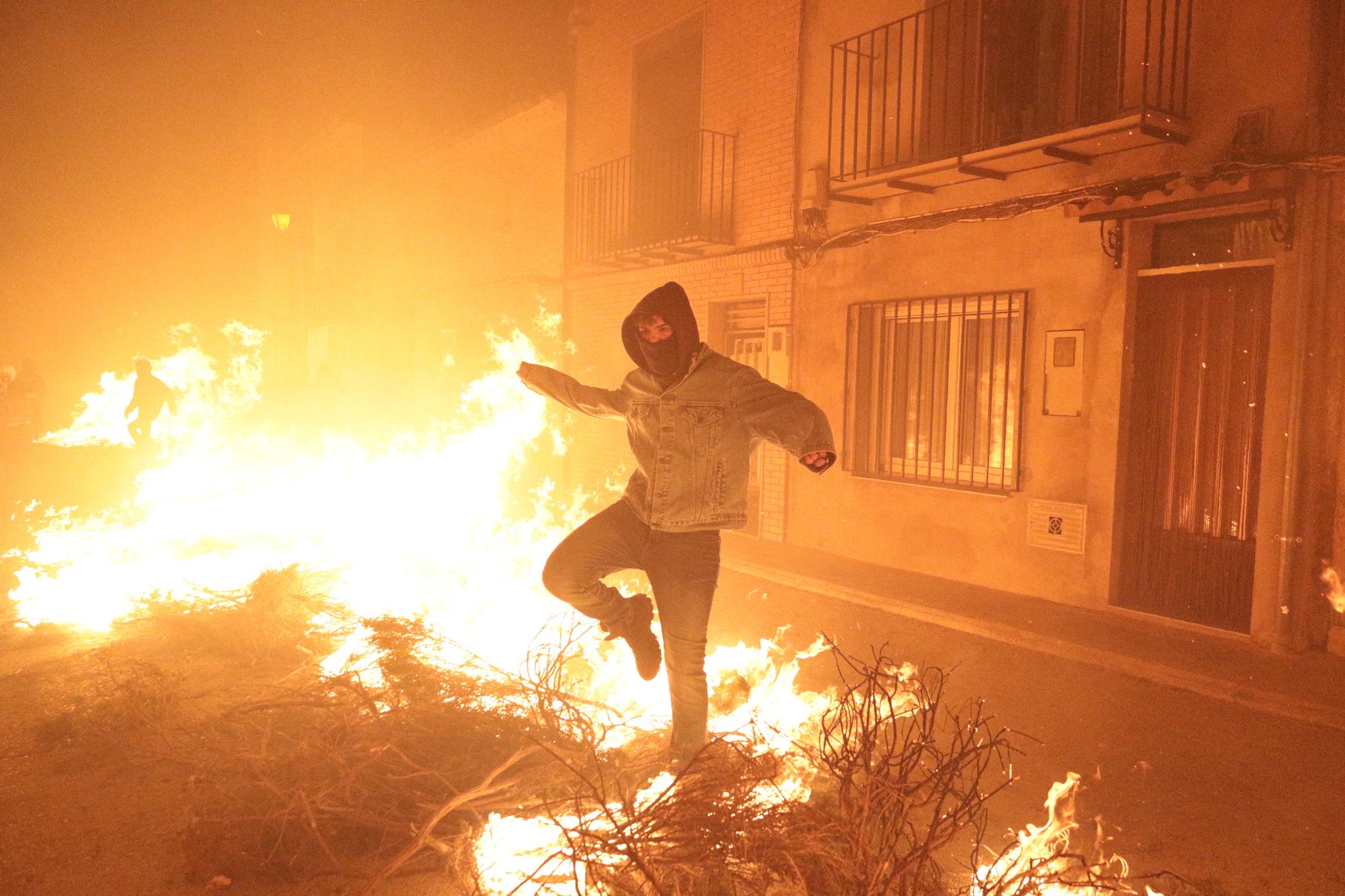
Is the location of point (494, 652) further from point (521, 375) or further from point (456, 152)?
point (456, 152)

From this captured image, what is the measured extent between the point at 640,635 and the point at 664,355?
1.29 meters

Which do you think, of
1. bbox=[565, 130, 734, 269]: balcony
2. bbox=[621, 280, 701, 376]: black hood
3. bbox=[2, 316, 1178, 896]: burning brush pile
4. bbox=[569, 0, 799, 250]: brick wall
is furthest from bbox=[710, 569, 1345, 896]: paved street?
bbox=[565, 130, 734, 269]: balcony

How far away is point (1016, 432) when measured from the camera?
8680mm

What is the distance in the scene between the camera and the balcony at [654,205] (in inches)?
479

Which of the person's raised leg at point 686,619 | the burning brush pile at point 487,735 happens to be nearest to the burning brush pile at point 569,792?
the burning brush pile at point 487,735

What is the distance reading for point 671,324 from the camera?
388 centimetres

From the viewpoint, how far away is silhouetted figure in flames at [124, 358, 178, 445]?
16.2 meters

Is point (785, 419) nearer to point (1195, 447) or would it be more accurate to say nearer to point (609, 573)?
point (609, 573)

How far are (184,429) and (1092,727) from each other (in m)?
17.9

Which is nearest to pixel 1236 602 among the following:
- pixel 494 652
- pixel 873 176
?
pixel 873 176

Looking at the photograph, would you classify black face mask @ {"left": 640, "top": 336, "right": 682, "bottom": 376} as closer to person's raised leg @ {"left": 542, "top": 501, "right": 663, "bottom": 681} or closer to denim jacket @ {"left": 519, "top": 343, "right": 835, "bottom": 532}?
denim jacket @ {"left": 519, "top": 343, "right": 835, "bottom": 532}

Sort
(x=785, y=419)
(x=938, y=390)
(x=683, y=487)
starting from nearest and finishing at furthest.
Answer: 1. (x=785, y=419)
2. (x=683, y=487)
3. (x=938, y=390)

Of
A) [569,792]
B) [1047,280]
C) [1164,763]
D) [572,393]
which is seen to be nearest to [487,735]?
[569,792]

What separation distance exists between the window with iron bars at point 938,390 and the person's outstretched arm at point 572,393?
545cm
